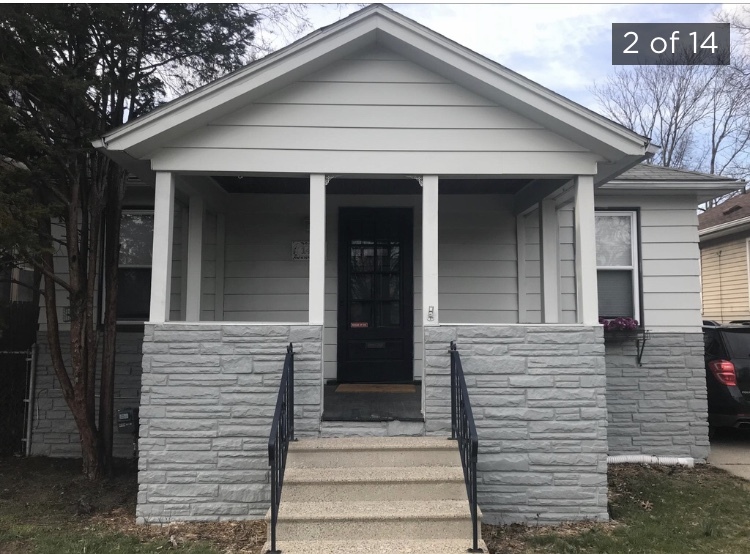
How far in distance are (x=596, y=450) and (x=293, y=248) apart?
3671mm

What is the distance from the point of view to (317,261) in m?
4.48

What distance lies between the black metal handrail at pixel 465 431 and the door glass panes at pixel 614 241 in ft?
9.80

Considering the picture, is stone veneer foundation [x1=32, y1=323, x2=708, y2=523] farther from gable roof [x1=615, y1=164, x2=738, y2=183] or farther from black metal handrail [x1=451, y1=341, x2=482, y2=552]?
gable roof [x1=615, y1=164, x2=738, y2=183]

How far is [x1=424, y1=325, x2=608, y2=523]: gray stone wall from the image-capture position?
4414 millimetres

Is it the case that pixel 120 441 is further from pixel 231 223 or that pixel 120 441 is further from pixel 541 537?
pixel 541 537

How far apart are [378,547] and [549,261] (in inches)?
141

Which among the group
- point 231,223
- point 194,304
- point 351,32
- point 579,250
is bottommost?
point 194,304

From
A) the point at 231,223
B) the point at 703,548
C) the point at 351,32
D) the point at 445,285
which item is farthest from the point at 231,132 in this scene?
the point at 703,548

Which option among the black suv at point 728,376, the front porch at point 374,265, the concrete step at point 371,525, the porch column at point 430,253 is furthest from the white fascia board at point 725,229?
the concrete step at point 371,525

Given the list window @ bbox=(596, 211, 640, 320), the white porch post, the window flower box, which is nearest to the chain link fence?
the white porch post

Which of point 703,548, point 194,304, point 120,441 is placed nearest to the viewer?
point 703,548

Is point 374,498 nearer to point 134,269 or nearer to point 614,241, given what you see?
point 134,269

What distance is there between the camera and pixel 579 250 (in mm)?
4598

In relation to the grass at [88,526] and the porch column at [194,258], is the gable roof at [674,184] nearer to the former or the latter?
the porch column at [194,258]
